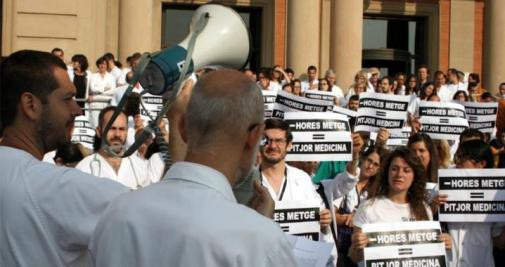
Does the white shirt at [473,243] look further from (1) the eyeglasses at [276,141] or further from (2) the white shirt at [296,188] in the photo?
(1) the eyeglasses at [276,141]

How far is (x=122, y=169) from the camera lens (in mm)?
7676

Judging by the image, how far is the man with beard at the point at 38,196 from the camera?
3262 mm

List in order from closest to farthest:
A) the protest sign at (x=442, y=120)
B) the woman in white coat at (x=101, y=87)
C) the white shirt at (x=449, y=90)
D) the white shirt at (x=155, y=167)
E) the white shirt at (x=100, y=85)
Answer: the white shirt at (x=155, y=167) → the protest sign at (x=442, y=120) → the woman in white coat at (x=101, y=87) → the white shirt at (x=100, y=85) → the white shirt at (x=449, y=90)

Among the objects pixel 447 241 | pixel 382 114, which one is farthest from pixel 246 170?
pixel 382 114

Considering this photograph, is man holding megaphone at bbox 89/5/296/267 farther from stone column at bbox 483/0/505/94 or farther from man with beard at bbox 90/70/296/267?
stone column at bbox 483/0/505/94

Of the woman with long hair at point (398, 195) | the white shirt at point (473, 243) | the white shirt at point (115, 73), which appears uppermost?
the white shirt at point (115, 73)

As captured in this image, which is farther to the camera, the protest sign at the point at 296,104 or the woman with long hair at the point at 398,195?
the protest sign at the point at 296,104

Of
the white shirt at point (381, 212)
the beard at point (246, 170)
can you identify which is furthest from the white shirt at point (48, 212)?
the white shirt at point (381, 212)

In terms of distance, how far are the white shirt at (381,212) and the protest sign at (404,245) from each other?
199mm

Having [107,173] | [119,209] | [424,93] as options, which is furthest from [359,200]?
[424,93]

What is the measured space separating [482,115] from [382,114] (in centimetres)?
332

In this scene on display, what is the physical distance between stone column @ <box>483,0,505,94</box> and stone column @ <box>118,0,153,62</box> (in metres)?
9.17

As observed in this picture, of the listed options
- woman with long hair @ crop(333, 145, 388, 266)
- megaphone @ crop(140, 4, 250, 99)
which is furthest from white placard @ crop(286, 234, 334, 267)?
woman with long hair @ crop(333, 145, 388, 266)

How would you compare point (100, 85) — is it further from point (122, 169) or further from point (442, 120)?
point (122, 169)
